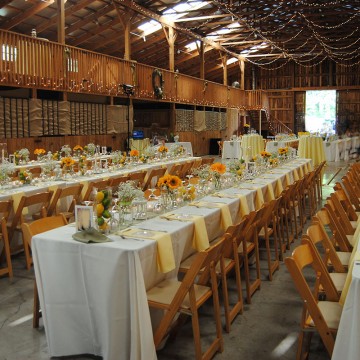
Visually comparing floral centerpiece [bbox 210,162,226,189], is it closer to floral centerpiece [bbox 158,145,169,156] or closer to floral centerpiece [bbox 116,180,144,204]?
floral centerpiece [bbox 116,180,144,204]

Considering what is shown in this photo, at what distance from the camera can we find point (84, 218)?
142 inches

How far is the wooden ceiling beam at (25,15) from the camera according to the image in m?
14.6

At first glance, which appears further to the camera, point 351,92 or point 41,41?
point 351,92

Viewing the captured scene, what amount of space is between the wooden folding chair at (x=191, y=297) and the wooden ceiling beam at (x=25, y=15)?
12.9 m

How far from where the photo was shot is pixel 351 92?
92.8ft

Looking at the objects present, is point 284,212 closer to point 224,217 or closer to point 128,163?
point 224,217

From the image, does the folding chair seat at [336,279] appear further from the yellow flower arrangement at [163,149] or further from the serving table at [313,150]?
the serving table at [313,150]

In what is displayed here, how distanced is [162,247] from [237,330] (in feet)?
3.24

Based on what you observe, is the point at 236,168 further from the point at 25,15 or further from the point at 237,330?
the point at 25,15

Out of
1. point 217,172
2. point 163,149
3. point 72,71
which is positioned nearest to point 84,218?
point 217,172

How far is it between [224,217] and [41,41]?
8.98 metres

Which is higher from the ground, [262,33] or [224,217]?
[262,33]

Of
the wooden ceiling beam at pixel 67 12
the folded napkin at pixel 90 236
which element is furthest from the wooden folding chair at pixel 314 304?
the wooden ceiling beam at pixel 67 12

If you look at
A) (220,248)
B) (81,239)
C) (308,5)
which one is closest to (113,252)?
(81,239)
